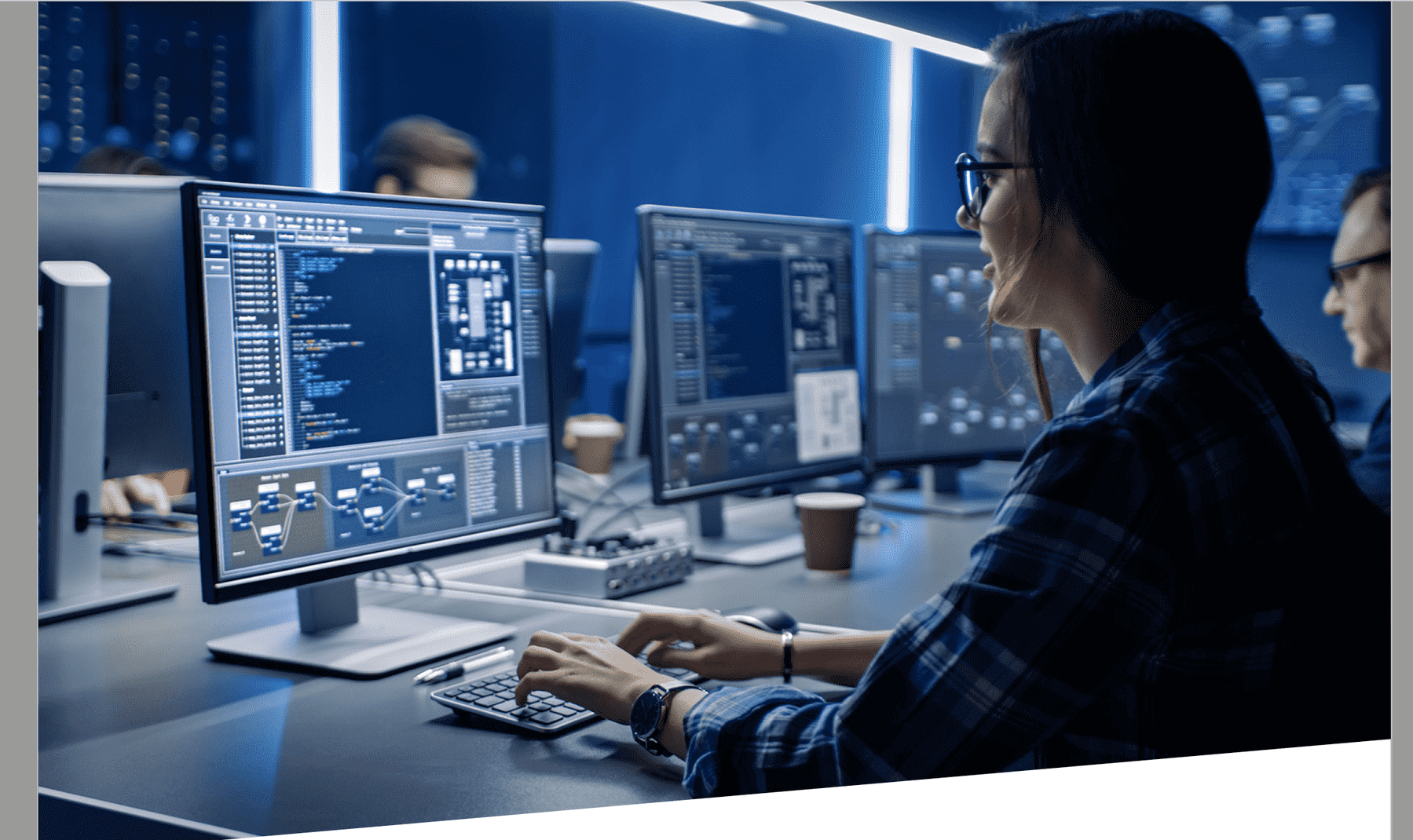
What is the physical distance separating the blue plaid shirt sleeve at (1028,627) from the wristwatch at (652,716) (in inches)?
7.5

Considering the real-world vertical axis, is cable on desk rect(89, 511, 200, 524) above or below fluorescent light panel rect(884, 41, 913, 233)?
below

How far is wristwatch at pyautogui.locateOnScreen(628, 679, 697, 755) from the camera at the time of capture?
3.14ft

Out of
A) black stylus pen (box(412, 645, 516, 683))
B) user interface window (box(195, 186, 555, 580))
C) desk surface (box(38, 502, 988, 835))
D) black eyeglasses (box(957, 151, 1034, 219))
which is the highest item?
black eyeglasses (box(957, 151, 1034, 219))

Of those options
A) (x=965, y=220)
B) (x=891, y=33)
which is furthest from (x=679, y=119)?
(x=965, y=220)

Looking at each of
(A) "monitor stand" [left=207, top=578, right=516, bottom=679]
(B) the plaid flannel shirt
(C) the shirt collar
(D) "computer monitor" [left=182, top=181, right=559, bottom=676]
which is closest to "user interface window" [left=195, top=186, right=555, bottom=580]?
(D) "computer monitor" [left=182, top=181, right=559, bottom=676]

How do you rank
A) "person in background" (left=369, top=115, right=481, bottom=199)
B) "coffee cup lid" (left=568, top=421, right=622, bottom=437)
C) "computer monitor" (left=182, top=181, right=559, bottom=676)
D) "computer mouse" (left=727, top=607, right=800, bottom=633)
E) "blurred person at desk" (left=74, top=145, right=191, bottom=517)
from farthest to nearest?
"person in background" (left=369, top=115, right=481, bottom=199), "coffee cup lid" (left=568, top=421, right=622, bottom=437), "blurred person at desk" (left=74, top=145, right=191, bottom=517), "computer mouse" (left=727, top=607, right=800, bottom=633), "computer monitor" (left=182, top=181, right=559, bottom=676)

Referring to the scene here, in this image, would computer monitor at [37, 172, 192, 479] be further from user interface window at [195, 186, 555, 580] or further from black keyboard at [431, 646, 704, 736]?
black keyboard at [431, 646, 704, 736]

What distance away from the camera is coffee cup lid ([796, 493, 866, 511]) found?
1.64m

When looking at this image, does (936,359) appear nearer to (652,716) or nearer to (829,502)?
(829,502)

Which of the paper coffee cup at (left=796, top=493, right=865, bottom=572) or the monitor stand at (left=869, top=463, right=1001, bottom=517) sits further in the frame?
the monitor stand at (left=869, top=463, right=1001, bottom=517)

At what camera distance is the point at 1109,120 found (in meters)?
0.88

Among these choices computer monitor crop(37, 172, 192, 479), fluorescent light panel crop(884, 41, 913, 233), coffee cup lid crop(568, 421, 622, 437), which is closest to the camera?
computer monitor crop(37, 172, 192, 479)

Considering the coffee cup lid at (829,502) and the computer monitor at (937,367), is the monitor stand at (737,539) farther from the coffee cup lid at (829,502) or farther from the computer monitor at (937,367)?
the computer monitor at (937,367)

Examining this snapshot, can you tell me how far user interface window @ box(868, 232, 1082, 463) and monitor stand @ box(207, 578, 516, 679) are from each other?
3.19 ft
